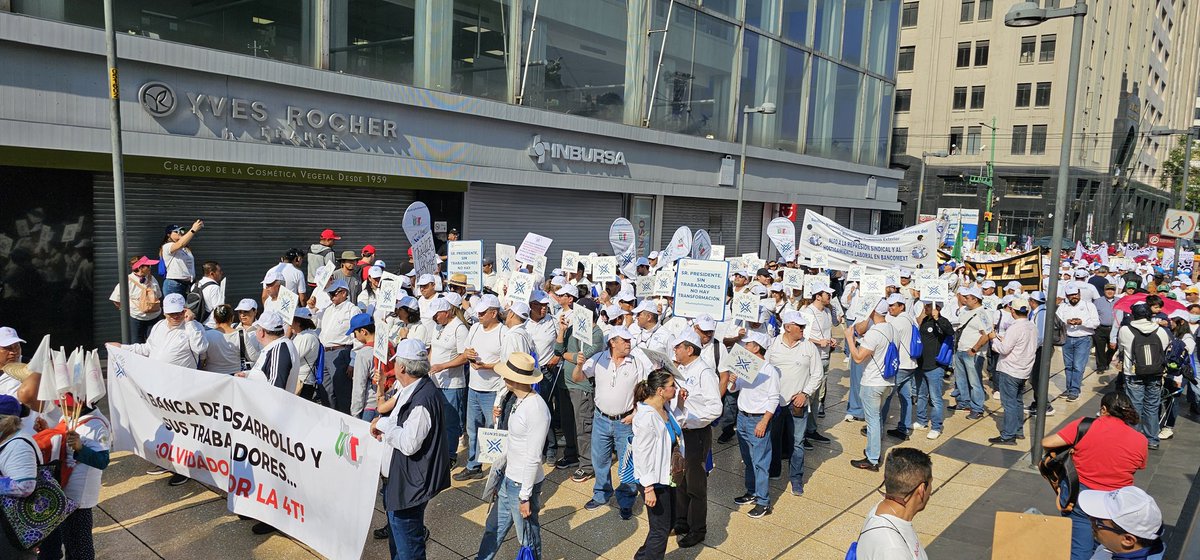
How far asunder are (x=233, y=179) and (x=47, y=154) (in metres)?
2.94

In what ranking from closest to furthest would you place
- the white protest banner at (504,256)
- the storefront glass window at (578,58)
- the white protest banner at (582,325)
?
the white protest banner at (582,325), the white protest banner at (504,256), the storefront glass window at (578,58)

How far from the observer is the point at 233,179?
1365 cm

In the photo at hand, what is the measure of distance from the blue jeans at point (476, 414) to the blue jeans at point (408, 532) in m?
2.17

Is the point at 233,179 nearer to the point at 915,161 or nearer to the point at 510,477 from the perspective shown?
the point at 510,477

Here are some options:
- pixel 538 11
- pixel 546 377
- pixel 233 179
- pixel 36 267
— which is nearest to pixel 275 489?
Result: pixel 546 377

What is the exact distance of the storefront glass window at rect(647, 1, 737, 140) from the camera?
73.8ft

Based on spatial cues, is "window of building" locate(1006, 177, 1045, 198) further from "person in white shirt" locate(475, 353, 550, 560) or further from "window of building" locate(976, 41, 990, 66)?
"person in white shirt" locate(475, 353, 550, 560)

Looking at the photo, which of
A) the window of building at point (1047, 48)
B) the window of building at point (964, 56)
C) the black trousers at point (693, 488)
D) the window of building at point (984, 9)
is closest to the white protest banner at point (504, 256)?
the black trousers at point (693, 488)

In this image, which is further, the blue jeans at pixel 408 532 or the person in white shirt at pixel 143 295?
the person in white shirt at pixel 143 295

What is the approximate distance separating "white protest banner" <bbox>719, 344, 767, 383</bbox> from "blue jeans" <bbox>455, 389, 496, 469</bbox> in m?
2.29

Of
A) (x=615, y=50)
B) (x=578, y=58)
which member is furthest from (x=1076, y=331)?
(x=615, y=50)

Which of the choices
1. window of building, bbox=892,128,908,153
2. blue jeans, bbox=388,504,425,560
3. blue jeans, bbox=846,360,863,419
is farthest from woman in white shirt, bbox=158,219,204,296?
window of building, bbox=892,128,908,153

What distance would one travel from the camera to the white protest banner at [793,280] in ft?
43.1

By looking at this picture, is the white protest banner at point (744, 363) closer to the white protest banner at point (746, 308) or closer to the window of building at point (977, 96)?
the white protest banner at point (746, 308)
